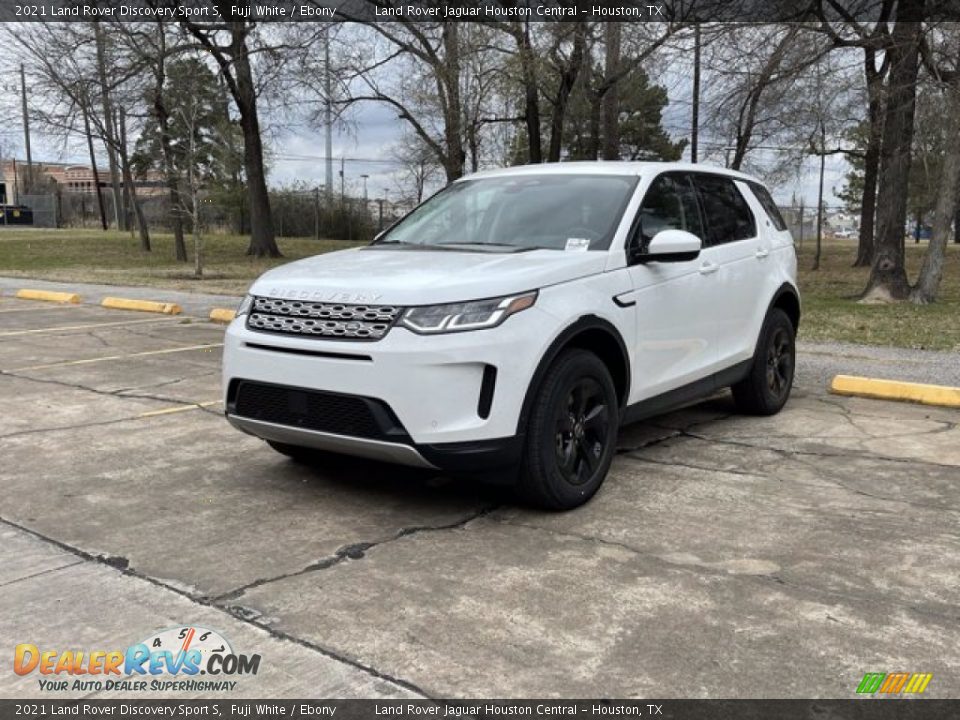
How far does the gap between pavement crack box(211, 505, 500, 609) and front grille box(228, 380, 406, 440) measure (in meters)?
0.50

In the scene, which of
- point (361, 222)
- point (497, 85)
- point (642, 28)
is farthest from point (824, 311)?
point (361, 222)

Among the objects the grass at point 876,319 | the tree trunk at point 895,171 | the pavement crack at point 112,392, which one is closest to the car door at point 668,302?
the pavement crack at point 112,392

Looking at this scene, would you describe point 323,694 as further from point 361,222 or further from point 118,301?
point 361,222

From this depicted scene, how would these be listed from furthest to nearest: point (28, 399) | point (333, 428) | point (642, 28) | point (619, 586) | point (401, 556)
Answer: point (642, 28) < point (28, 399) < point (333, 428) < point (401, 556) < point (619, 586)

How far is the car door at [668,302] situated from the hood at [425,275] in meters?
0.45

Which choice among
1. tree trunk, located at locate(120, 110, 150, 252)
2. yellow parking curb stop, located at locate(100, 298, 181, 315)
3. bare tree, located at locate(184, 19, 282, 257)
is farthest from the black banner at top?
yellow parking curb stop, located at locate(100, 298, 181, 315)

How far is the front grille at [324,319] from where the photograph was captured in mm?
4199

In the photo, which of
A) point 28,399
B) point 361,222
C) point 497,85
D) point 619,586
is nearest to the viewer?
point 619,586

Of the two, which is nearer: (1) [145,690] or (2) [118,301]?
(1) [145,690]

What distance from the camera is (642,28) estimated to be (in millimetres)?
16703

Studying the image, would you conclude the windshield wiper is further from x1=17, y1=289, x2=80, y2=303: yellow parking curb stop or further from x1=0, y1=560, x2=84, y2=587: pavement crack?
x1=17, y1=289, x2=80, y2=303: yellow parking curb stop

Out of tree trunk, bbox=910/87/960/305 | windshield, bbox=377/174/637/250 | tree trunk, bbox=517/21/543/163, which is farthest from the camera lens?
tree trunk, bbox=517/21/543/163

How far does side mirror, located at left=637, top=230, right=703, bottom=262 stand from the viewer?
5004mm

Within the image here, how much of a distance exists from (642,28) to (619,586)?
15019 mm
